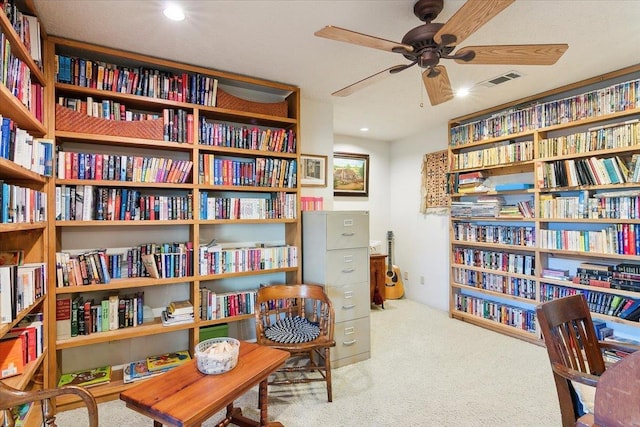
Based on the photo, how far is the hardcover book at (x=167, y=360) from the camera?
2443 mm

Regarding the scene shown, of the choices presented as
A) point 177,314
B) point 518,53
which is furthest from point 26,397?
point 518,53

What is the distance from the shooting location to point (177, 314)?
8.16 ft

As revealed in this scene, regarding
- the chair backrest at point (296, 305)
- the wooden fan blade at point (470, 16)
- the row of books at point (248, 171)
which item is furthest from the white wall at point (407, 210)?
the wooden fan blade at point (470, 16)

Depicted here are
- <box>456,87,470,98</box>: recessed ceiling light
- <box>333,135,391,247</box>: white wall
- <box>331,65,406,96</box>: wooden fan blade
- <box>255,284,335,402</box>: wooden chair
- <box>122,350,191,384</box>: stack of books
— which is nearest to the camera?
<box>331,65,406,96</box>: wooden fan blade

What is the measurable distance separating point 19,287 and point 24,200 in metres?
0.44

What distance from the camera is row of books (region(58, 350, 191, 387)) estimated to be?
2264 mm

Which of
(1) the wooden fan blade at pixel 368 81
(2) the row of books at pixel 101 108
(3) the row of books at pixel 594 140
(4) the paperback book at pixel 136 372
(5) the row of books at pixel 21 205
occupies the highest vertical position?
(1) the wooden fan blade at pixel 368 81

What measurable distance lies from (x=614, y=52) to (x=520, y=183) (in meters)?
1.34

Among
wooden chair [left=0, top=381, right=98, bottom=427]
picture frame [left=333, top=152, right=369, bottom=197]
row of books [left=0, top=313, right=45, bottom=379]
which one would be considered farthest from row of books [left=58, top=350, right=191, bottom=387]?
picture frame [left=333, top=152, right=369, bottom=197]

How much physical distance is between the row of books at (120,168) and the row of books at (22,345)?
912 millimetres

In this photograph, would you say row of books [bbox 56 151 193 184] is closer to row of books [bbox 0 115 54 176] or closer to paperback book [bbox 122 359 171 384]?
row of books [bbox 0 115 54 176]

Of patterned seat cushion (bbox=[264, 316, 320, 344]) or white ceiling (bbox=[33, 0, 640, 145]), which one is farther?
patterned seat cushion (bbox=[264, 316, 320, 344])

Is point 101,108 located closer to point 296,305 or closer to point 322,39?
point 322,39

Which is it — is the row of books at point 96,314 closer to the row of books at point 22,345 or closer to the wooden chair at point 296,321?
the row of books at point 22,345
